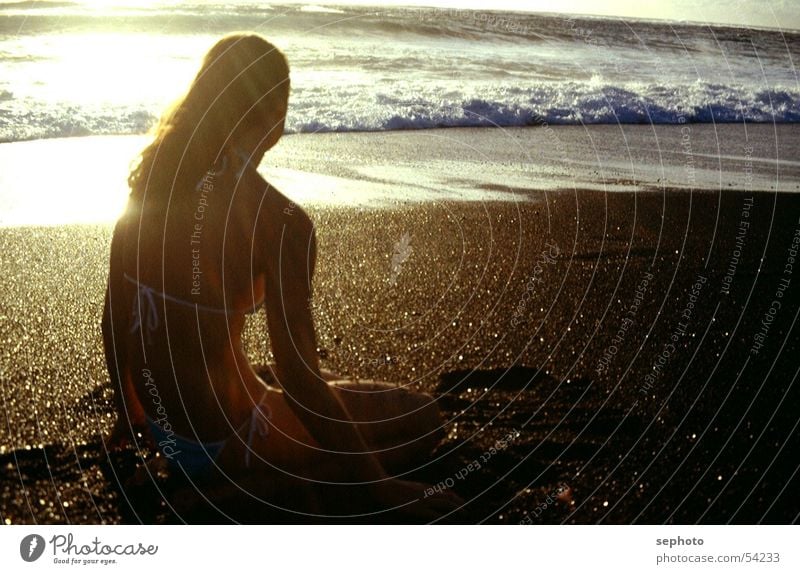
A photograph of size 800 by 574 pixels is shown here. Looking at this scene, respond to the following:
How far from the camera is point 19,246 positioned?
3.03m

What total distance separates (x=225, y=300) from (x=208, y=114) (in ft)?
1.14

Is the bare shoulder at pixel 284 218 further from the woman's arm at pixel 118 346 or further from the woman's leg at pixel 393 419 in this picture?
the woman's leg at pixel 393 419

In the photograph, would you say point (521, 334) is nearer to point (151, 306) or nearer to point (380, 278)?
point (380, 278)

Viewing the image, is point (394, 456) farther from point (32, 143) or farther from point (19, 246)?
point (32, 143)

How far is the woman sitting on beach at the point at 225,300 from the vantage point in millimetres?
1638

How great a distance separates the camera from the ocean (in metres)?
3.31

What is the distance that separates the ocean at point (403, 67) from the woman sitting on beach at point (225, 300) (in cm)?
94

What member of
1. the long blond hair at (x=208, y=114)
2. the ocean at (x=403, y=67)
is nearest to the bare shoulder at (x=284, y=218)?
the long blond hair at (x=208, y=114)

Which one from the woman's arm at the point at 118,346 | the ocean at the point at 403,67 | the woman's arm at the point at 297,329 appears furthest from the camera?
Answer: the ocean at the point at 403,67

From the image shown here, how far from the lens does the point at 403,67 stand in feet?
14.0

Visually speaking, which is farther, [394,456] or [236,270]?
[394,456]

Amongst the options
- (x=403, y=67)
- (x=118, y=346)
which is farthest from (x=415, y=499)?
(x=403, y=67)
